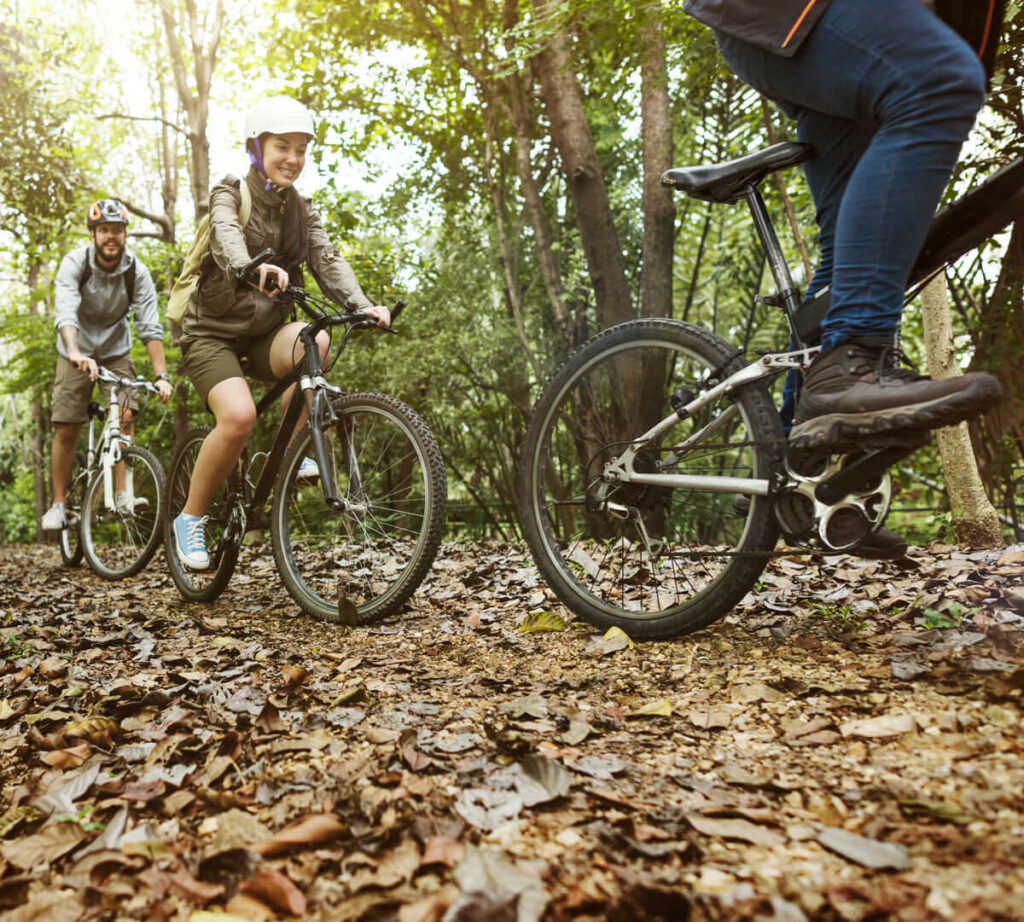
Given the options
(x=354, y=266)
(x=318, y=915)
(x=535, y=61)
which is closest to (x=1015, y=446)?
(x=318, y=915)

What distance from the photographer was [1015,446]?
412 cm

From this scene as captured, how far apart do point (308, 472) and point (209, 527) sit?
0.78 m

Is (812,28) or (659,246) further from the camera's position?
(659,246)

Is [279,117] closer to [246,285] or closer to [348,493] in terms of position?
[246,285]

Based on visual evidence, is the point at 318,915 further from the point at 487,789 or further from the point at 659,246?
the point at 659,246

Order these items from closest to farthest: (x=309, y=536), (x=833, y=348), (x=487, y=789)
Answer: (x=487, y=789) → (x=833, y=348) → (x=309, y=536)

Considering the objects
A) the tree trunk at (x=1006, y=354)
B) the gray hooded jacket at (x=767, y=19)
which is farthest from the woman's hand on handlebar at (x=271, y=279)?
the tree trunk at (x=1006, y=354)

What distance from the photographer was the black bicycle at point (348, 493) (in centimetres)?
284

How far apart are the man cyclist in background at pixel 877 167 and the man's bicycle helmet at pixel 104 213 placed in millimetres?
4335

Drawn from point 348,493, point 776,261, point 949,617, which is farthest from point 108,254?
point 949,617

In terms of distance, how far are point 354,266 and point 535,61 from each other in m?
3.09

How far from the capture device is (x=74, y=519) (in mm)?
5570

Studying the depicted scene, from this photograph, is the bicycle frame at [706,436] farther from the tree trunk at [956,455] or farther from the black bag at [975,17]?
the tree trunk at [956,455]

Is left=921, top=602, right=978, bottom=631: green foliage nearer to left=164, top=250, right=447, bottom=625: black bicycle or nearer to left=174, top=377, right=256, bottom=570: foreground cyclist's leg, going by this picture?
left=164, top=250, right=447, bottom=625: black bicycle
